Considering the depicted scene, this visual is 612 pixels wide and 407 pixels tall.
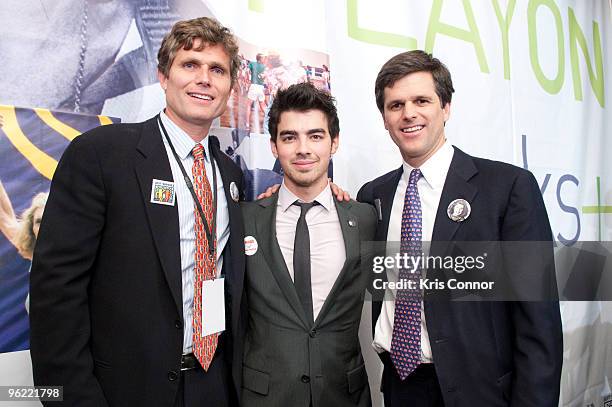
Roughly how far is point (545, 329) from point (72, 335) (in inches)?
56.4

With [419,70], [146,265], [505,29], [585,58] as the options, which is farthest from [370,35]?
[585,58]

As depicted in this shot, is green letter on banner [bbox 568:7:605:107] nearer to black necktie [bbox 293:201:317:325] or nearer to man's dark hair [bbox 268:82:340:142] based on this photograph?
man's dark hair [bbox 268:82:340:142]

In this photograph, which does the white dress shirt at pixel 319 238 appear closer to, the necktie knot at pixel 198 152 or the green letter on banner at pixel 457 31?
the necktie knot at pixel 198 152

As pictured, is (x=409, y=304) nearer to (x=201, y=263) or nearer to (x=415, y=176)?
(x=415, y=176)

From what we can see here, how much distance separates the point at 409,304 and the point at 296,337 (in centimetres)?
41

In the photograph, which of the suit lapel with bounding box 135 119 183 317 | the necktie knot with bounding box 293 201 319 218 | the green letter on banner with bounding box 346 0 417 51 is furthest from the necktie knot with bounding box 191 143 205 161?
the green letter on banner with bounding box 346 0 417 51

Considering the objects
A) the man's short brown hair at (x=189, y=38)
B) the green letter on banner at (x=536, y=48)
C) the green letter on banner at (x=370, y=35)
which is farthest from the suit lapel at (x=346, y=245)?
the green letter on banner at (x=536, y=48)

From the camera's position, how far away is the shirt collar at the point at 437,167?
1.61 meters

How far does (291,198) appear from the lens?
1706 millimetres

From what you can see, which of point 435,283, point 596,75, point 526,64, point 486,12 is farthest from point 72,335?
point 596,75

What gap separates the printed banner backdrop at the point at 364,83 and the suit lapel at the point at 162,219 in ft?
1.59

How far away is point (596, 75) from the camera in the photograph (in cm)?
360

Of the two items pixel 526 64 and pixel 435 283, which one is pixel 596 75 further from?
pixel 435 283

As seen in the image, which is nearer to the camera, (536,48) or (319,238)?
(319,238)
